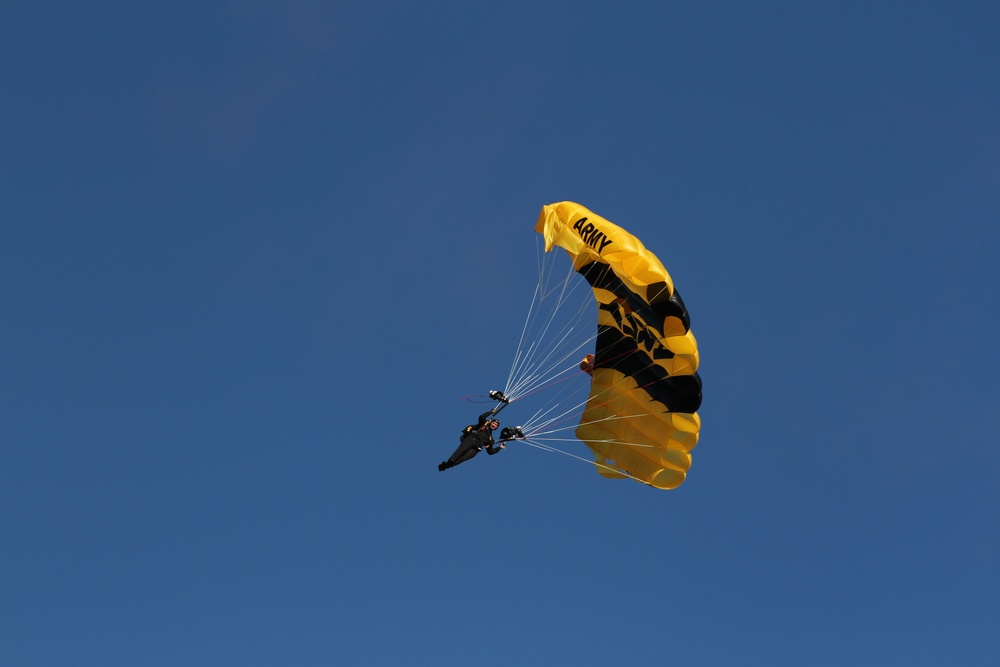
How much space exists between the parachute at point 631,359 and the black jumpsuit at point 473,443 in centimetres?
92

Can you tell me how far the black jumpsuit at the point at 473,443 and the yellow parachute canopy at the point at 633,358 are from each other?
309 cm

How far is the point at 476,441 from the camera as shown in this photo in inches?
896

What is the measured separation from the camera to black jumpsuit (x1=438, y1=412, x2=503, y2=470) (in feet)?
74.1

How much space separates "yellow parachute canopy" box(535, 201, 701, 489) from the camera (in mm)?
22000

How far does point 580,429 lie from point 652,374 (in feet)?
8.67

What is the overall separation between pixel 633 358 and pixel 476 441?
12.5 ft

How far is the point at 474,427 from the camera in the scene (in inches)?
901

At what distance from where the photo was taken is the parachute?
22.0 meters

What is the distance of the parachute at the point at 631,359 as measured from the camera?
22016 mm

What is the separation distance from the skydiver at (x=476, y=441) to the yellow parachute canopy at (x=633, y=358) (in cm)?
301

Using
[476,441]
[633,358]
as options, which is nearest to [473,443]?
[476,441]

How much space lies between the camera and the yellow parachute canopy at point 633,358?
22.0 meters

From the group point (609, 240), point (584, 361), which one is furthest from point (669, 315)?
point (584, 361)

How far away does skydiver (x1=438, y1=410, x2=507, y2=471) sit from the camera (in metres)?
22.6
